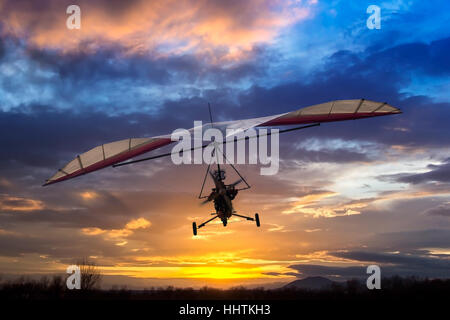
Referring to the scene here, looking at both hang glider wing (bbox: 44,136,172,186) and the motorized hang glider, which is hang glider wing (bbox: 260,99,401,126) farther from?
hang glider wing (bbox: 44,136,172,186)

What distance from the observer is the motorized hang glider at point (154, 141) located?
1285 centimetres

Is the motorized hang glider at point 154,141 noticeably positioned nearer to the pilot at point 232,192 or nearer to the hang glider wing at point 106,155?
the hang glider wing at point 106,155

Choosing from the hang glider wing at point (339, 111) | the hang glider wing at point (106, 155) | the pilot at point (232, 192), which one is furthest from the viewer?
the pilot at point (232, 192)

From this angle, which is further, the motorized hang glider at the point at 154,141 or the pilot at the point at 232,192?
the pilot at the point at 232,192

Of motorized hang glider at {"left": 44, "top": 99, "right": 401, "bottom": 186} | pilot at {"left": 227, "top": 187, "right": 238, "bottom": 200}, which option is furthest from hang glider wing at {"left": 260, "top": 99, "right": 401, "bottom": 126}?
pilot at {"left": 227, "top": 187, "right": 238, "bottom": 200}

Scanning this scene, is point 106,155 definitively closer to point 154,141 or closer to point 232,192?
point 154,141

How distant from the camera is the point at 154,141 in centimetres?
1398

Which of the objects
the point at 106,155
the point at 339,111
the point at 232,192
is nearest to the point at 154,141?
the point at 106,155

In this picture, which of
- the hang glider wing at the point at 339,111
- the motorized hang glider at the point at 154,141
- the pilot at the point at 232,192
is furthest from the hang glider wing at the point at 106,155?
the hang glider wing at the point at 339,111
